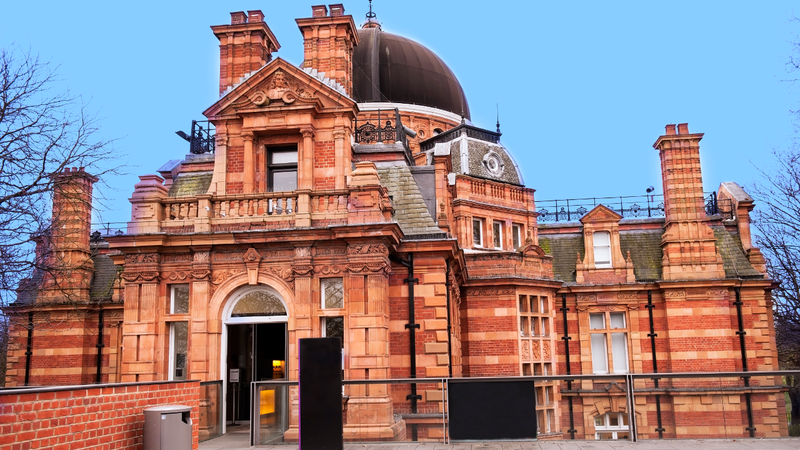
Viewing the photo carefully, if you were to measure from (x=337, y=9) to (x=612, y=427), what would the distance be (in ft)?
46.3

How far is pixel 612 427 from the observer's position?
43.0 ft

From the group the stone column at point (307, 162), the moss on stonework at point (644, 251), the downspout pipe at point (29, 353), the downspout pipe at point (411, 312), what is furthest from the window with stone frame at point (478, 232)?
the downspout pipe at point (29, 353)

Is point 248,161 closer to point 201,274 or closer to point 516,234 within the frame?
point 201,274

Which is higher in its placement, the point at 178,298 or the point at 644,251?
the point at 644,251

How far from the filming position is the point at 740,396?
43.2 ft

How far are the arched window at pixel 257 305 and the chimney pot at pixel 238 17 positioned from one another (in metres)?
8.86

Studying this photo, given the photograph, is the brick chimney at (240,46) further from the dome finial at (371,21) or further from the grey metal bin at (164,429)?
the dome finial at (371,21)

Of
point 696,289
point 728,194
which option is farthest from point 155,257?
point 728,194

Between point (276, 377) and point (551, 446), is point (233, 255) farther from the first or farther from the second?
point (551, 446)

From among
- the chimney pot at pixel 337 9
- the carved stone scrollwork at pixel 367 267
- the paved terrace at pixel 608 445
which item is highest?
the chimney pot at pixel 337 9

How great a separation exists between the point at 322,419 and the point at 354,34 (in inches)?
542

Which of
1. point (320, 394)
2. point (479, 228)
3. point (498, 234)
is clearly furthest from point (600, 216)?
point (320, 394)

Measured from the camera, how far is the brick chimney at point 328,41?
69.5ft

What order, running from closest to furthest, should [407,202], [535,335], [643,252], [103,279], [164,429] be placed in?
[164,429] < [407,202] < [535,335] < [103,279] < [643,252]
